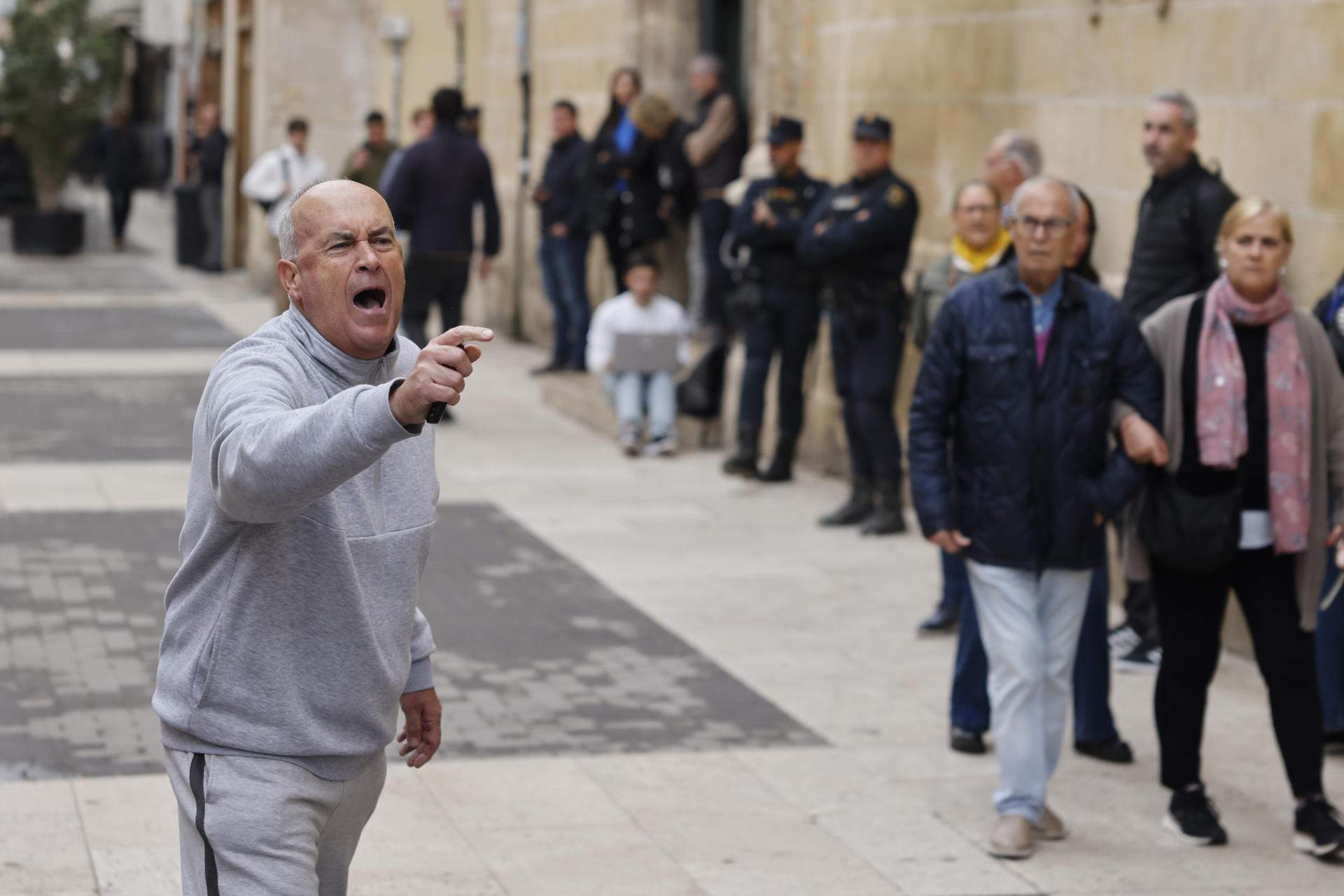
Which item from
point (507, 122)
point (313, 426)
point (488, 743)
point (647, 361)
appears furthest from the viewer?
point (507, 122)

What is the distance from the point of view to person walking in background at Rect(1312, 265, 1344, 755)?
6844 millimetres

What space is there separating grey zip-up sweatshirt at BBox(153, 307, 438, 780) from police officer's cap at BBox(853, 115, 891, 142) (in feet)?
22.0

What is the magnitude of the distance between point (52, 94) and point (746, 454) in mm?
17557

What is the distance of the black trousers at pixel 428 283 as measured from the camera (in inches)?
538

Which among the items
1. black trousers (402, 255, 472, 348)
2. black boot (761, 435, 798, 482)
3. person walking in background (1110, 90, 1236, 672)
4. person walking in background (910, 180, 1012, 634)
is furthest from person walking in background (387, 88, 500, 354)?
person walking in background (1110, 90, 1236, 672)

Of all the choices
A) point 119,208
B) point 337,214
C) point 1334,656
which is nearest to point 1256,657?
point 1334,656

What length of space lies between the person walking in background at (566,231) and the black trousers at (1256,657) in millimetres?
9877

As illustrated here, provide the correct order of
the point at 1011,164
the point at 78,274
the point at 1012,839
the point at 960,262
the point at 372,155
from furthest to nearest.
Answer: the point at 78,274 < the point at 372,155 < the point at 1011,164 < the point at 960,262 < the point at 1012,839

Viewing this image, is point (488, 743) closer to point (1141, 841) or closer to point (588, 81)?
point (1141, 841)

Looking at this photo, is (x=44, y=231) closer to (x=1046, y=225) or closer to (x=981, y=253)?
(x=981, y=253)

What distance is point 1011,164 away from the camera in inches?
332

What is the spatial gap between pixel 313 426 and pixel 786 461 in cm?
855

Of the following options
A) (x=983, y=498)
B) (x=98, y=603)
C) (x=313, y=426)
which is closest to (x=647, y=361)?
(x=98, y=603)

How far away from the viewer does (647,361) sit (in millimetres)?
12266
